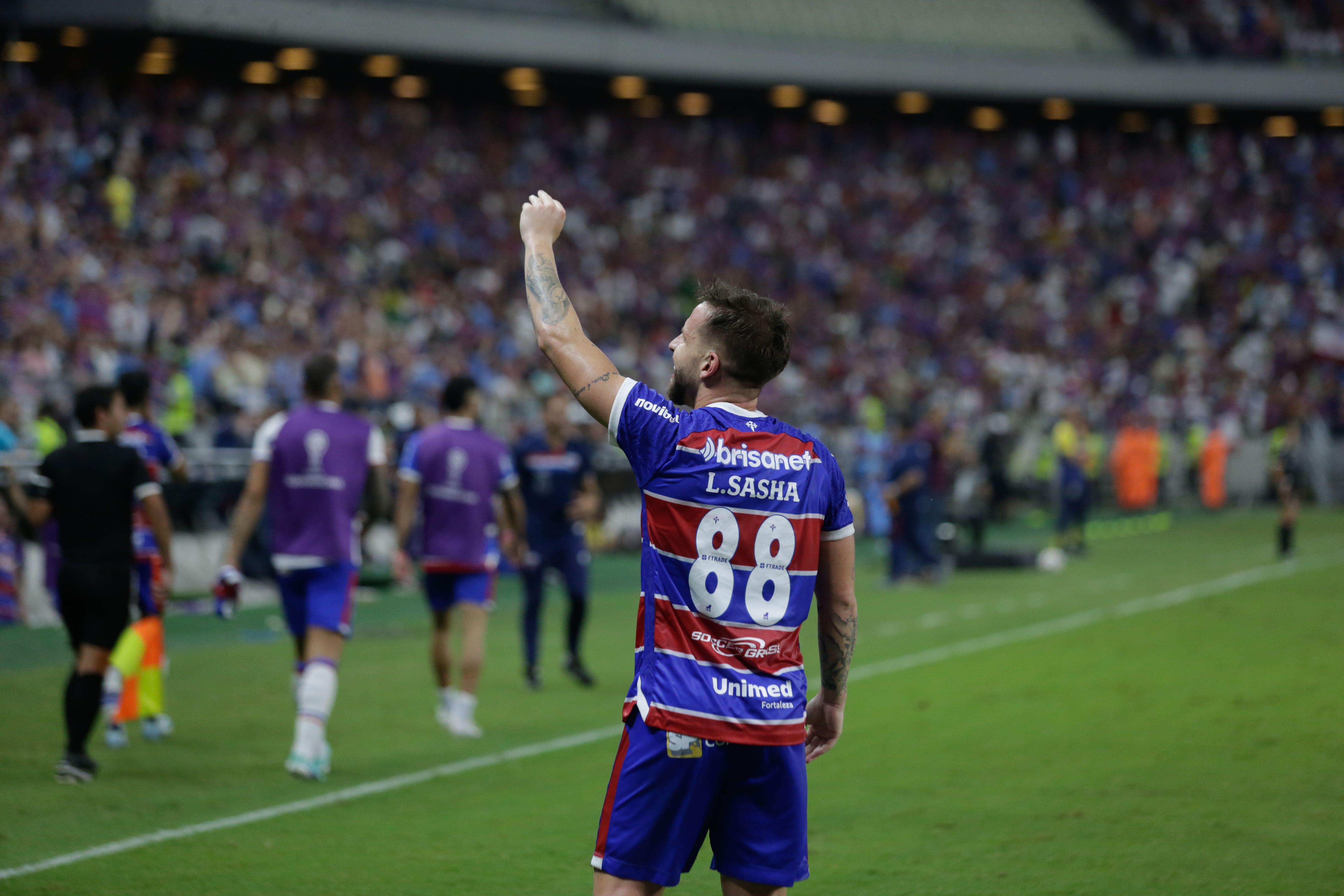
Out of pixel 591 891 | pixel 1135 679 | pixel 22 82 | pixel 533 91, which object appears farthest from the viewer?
pixel 533 91

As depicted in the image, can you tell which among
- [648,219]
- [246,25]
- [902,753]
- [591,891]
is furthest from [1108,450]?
[591,891]

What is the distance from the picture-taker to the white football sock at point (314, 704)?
27.3 feet

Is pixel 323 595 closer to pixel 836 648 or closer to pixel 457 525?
pixel 457 525

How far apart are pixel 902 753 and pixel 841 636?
540cm

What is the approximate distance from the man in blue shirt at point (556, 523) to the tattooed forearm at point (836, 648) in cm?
795

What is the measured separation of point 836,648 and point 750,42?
3714 cm

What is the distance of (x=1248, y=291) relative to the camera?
41.6 m

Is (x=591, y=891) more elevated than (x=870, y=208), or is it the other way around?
(x=870, y=208)

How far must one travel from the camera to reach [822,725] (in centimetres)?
432

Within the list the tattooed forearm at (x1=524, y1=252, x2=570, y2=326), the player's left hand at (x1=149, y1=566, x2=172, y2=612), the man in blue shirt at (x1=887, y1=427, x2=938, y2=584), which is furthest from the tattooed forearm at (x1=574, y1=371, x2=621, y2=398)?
the man in blue shirt at (x1=887, y1=427, x2=938, y2=584)

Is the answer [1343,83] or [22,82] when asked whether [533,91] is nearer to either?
[22,82]

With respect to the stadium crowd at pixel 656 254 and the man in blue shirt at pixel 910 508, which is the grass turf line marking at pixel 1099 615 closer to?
the man in blue shirt at pixel 910 508

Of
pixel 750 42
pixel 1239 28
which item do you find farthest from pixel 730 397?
pixel 1239 28

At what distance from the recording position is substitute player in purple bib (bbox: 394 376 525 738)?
10.2 m
